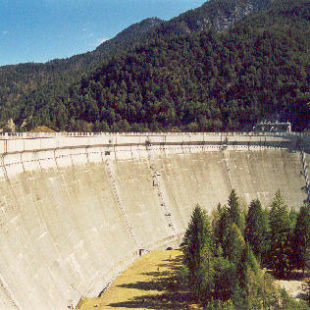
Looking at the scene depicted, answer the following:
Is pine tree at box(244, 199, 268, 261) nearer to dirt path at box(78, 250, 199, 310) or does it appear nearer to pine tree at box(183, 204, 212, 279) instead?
pine tree at box(183, 204, 212, 279)

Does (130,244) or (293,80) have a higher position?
(293,80)

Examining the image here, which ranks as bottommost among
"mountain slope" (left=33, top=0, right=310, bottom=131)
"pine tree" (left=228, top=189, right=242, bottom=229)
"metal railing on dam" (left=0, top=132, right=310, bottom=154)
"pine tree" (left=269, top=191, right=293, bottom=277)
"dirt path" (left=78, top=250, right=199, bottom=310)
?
"dirt path" (left=78, top=250, right=199, bottom=310)

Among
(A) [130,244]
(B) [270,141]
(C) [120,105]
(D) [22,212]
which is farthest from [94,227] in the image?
(C) [120,105]

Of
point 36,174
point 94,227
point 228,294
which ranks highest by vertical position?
point 36,174

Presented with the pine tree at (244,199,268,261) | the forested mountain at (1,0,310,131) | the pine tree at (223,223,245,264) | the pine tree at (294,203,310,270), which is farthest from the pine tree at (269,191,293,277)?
the forested mountain at (1,0,310,131)

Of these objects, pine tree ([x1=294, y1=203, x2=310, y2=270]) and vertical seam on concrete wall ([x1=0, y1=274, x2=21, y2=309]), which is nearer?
vertical seam on concrete wall ([x1=0, y1=274, x2=21, y2=309])

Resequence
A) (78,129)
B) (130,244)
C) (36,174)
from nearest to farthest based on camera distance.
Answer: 1. (36,174)
2. (130,244)
3. (78,129)

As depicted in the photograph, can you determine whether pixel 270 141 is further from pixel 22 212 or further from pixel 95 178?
pixel 22 212

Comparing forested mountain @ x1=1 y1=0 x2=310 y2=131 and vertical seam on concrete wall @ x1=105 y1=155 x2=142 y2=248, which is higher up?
forested mountain @ x1=1 y1=0 x2=310 y2=131
